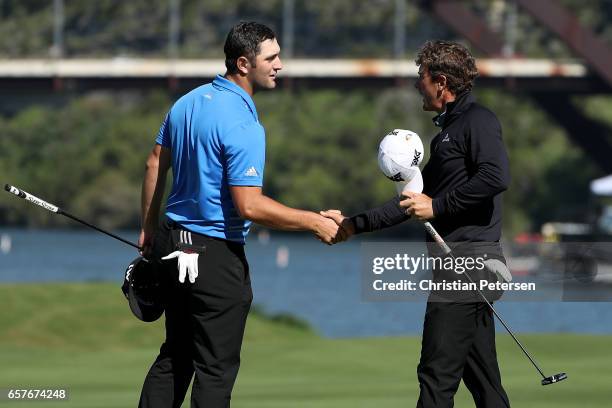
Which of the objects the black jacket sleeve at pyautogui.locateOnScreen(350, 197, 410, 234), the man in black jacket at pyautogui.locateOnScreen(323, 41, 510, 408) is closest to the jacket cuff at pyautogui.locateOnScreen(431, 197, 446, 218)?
the man in black jacket at pyautogui.locateOnScreen(323, 41, 510, 408)

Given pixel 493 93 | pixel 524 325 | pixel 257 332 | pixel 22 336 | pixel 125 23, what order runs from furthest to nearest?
pixel 125 23 → pixel 493 93 → pixel 524 325 → pixel 257 332 → pixel 22 336

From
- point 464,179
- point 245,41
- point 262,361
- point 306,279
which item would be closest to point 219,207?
point 245,41

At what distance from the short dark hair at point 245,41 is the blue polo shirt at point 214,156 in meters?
0.11

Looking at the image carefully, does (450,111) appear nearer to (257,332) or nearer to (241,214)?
(241,214)

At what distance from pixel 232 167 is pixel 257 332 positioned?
1088cm

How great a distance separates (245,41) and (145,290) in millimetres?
1221

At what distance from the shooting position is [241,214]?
23.1 ft

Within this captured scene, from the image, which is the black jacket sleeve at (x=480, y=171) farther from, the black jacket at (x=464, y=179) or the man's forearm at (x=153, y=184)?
the man's forearm at (x=153, y=184)

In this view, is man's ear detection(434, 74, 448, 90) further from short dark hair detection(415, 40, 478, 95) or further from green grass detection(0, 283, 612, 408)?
green grass detection(0, 283, 612, 408)

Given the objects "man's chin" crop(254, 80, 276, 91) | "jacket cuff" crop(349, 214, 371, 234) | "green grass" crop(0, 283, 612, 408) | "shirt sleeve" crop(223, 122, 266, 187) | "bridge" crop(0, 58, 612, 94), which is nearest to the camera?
"shirt sleeve" crop(223, 122, 266, 187)

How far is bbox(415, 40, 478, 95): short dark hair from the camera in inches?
290

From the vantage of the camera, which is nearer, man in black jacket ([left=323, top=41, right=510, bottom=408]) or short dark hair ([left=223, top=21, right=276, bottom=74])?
short dark hair ([left=223, top=21, right=276, bottom=74])

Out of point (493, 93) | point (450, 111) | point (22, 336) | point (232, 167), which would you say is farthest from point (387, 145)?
point (493, 93)

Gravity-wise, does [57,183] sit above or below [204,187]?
above
